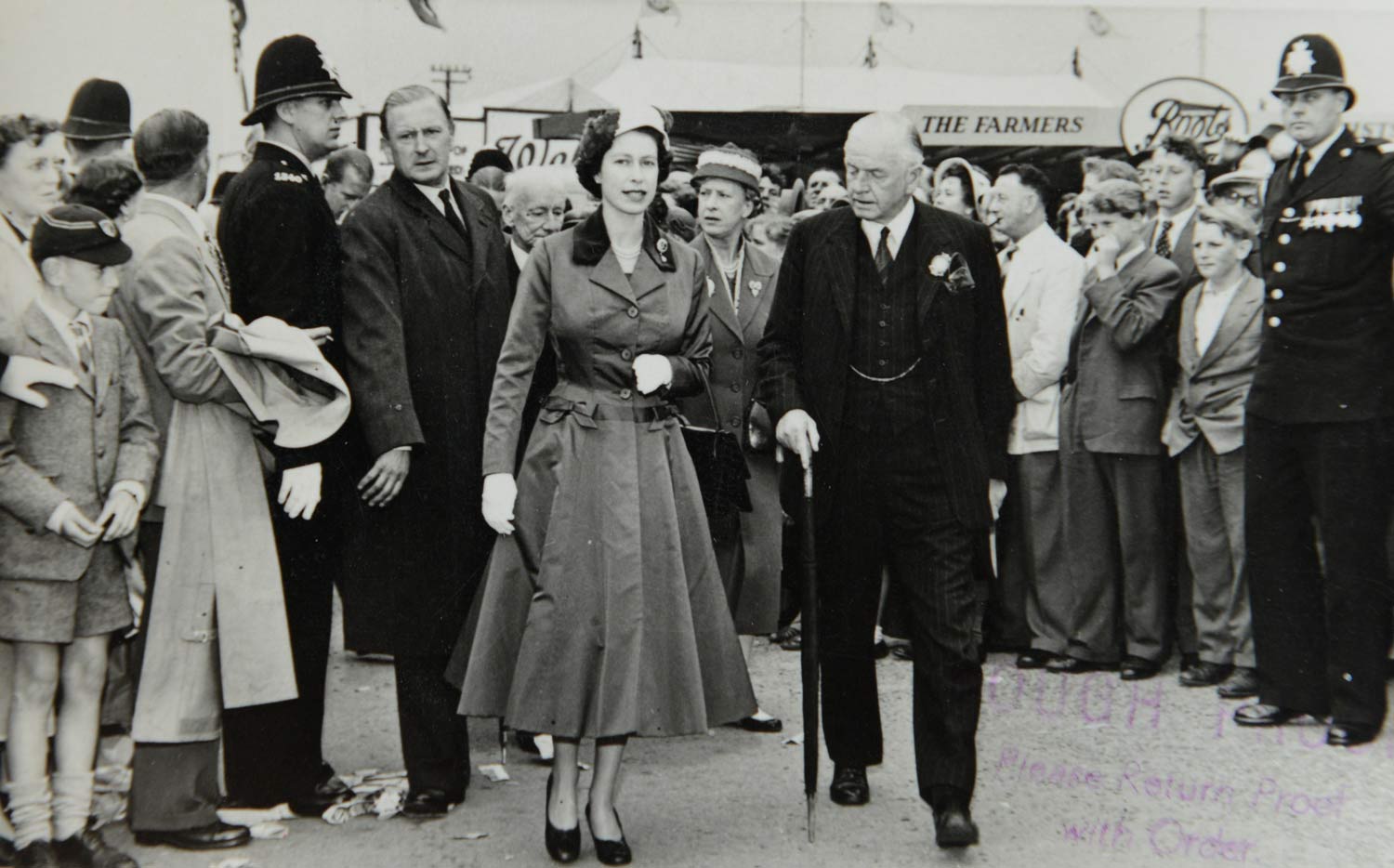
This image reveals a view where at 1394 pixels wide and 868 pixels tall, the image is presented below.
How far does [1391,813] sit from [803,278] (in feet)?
8.62

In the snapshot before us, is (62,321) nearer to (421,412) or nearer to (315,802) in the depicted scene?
(421,412)

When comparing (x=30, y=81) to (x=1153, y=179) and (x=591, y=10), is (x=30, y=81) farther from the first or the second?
(x=591, y=10)

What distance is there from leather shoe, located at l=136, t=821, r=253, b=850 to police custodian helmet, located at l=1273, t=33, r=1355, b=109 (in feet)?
15.4

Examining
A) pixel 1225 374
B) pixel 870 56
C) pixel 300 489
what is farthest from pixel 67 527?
pixel 870 56

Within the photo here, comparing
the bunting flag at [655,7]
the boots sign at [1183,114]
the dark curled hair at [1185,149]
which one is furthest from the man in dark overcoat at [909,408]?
the boots sign at [1183,114]

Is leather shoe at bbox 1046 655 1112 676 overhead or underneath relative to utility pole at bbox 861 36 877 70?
underneath

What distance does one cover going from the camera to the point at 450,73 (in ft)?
30.8

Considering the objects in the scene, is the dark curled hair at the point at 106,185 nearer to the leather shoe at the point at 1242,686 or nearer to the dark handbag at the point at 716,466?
the dark handbag at the point at 716,466

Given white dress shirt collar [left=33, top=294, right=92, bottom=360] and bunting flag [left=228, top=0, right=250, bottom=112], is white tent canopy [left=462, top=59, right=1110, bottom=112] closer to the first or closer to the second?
bunting flag [left=228, top=0, right=250, bottom=112]

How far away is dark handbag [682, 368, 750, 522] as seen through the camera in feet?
15.5

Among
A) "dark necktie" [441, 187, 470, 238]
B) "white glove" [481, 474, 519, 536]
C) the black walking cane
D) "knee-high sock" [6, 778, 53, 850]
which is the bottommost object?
"knee-high sock" [6, 778, 53, 850]

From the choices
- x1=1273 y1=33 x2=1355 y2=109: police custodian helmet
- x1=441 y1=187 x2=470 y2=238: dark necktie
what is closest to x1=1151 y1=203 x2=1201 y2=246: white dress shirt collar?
x1=1273 y1=33 x2=1355 y2=109: police custodian helmet

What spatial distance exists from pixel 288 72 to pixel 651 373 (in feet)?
5.27

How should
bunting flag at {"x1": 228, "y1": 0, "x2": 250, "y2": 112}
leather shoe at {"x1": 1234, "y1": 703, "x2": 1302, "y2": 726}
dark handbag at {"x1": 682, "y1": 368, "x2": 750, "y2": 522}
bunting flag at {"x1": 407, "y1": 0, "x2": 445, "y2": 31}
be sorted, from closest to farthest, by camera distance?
1. dark handbag at {"x1": 682, "y1": 368, "x2": 750, "y2": 522}
2. bunting flag at {"x1": 228, "y1": 0, "x2": 250, "y2": 112}
3. leather shoe at {"x1": 1234, "y1": 703, "x2": 1302, "y2": 726}
4. bunting flag at {"x1": 407, "y1": 0, "x2": 445, "y2": 31}
